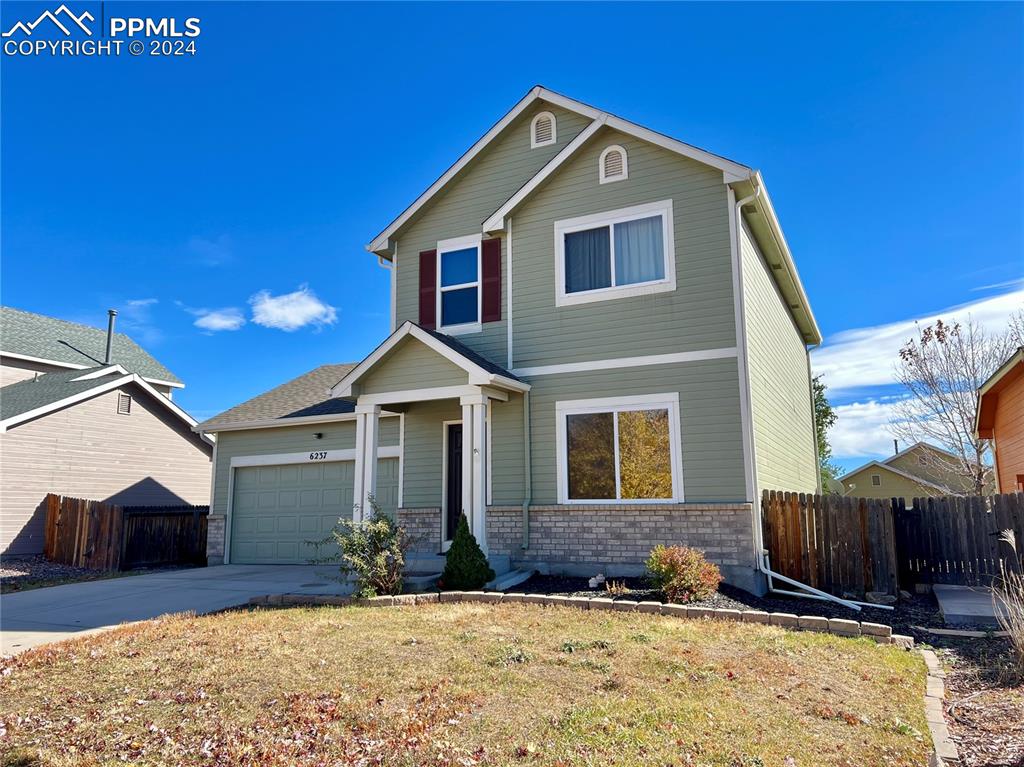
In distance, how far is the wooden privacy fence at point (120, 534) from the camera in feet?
51.9

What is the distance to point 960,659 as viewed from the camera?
650cm

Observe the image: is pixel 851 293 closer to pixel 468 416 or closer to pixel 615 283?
pixel 615 283

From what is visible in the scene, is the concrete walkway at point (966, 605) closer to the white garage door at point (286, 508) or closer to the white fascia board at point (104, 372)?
the white garage door at point (286, 508)

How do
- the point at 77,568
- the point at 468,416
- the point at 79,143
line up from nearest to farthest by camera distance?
the point at 468,416 < the point at 79,143 < the point at 77,568

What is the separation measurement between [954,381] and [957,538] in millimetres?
14528

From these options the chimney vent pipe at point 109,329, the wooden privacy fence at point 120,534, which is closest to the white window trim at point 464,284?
the wooden privacy fence at point 120,534

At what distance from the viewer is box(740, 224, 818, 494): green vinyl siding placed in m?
11.0

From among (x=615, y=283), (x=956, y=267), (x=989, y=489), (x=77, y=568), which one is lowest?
(x=77, y=568)

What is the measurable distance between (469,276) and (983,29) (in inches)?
380

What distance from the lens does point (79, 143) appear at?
→ 47.6 feet

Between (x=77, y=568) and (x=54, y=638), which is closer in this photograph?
(x=54, y=638)

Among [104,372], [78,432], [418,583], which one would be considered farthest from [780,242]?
[104,372]

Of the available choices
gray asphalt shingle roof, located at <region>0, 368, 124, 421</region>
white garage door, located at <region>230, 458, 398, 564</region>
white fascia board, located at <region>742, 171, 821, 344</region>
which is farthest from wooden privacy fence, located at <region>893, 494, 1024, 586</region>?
gray asphalt shingle roof, located at <region>0, 368, 124, 421</region>

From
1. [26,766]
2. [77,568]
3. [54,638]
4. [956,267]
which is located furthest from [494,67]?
[956,267]
